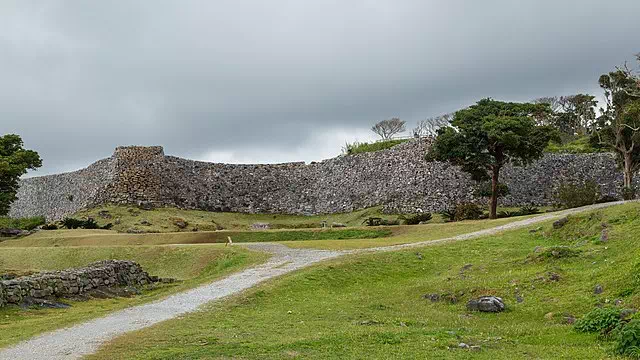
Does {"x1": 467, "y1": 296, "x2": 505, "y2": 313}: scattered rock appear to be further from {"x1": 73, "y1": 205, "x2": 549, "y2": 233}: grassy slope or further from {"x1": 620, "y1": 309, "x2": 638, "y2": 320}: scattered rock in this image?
{"x1": 73, "y1": 205, "x2": 549, "y2": 233}: grassy slope

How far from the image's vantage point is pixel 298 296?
18578mm

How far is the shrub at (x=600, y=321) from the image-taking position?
10406 mm

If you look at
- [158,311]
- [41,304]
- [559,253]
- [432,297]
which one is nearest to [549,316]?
[432,297]

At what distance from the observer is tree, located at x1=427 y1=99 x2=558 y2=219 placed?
40375mm

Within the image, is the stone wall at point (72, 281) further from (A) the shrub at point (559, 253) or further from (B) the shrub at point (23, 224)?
(B) the shrub at point (23, 224)

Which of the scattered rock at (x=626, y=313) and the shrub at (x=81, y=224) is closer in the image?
the scattered rock at (x=626, y=313)

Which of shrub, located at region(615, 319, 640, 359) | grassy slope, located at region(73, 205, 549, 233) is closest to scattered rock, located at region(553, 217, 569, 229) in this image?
shrub, located at region(615, 319, 640, 359)

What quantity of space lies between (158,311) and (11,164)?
39875mm

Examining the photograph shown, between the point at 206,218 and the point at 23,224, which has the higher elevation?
the point at 23,224

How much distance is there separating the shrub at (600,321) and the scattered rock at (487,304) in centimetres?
340

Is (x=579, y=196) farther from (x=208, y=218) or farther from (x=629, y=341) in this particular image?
(x=208, y=218)

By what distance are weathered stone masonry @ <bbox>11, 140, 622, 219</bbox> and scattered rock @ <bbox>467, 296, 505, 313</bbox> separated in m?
37.1

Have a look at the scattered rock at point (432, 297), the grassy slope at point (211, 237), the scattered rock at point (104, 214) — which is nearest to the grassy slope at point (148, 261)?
the grassy slope at point (211, 237)

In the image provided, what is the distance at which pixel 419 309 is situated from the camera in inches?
636
